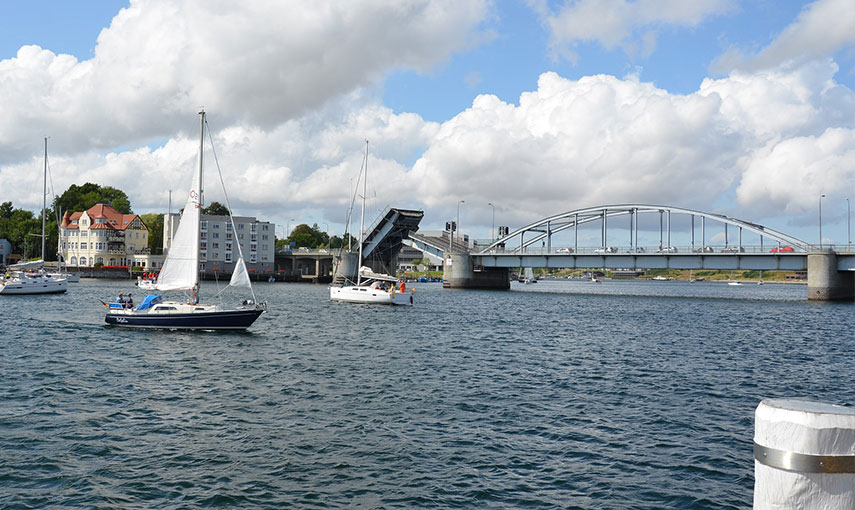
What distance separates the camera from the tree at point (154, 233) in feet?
490

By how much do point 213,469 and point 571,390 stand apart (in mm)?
12850

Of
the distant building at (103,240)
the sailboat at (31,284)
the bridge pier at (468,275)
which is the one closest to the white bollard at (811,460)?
the sailboat at (31,284)

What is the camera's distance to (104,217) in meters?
133

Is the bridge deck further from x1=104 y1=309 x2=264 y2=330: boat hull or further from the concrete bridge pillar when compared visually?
x1=104 y1=309 x2=264 y2=330: boat hull

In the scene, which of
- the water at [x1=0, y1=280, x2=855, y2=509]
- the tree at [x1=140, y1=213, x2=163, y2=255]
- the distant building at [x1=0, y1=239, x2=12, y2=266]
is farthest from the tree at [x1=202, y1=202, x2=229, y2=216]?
the water at [x1=0, y1=280, x2=855, y2=509]

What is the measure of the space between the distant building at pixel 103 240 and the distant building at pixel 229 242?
6180mm

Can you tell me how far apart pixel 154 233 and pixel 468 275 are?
85209 mm

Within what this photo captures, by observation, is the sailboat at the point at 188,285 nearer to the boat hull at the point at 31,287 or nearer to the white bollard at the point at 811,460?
the white bollard at the point at 811,460

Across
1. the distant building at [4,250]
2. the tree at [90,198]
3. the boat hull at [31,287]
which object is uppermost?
the tree at [90,198]

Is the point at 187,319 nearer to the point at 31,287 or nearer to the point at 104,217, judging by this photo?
the point at 31,287

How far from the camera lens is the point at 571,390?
2166 cm

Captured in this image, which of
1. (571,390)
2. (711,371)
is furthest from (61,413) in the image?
(711,371)

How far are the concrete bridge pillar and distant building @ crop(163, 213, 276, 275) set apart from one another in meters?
101

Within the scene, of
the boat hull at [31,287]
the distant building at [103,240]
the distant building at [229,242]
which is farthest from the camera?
the distant building at [229,242]
